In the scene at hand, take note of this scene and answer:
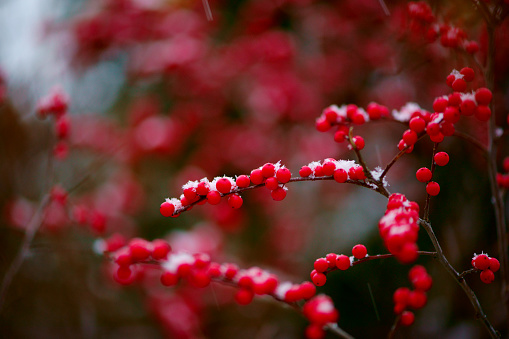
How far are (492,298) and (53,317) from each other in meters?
2.28

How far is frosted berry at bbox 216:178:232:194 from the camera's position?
0.61 m

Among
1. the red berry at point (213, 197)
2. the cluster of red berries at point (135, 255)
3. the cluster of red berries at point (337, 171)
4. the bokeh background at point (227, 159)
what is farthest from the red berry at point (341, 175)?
the bokeh background at point (227, 159)

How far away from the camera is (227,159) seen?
2.31 m

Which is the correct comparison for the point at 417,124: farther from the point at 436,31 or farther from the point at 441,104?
the point at 436,31

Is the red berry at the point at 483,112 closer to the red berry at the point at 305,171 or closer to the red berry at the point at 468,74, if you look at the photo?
the red berry at the point at 468,74

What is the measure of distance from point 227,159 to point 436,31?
1646 mm

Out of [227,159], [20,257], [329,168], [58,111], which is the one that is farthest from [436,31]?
[227,159]

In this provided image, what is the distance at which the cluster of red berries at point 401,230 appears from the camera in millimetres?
447

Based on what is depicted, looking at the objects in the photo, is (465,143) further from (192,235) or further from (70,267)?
(70,267)

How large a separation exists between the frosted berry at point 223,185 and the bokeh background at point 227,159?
0.97m

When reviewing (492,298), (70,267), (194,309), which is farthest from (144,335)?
(492,298)

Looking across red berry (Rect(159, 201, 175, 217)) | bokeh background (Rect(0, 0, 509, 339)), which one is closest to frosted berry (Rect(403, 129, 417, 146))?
red berry (Rect(159, 201, 175, 217))

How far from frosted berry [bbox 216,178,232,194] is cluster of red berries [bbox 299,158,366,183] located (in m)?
0.14

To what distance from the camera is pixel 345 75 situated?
2090 millimetres
